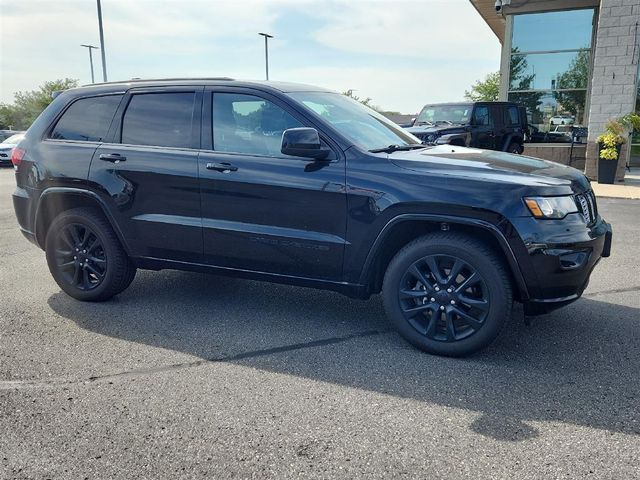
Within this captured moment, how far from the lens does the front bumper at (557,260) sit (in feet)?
10.9

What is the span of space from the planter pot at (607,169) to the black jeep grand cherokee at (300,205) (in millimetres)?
10418

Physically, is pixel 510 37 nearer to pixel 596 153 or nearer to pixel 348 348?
pixel 596 153

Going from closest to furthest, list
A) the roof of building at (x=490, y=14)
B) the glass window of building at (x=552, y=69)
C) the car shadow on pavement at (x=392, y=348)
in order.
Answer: the car shadow on pavement at (x=392, y=348), the glass window of building at (x=552, y=69), the roof of building at (x=490, y=14)

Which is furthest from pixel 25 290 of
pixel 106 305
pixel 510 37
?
pixel 510 37

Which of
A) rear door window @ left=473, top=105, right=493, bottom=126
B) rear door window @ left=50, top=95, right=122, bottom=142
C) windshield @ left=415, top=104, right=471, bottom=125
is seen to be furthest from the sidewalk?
rear door window @ left=50, top=95, right=122, bottom=142

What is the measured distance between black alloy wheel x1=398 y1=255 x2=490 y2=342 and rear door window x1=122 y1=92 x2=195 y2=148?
198 cm

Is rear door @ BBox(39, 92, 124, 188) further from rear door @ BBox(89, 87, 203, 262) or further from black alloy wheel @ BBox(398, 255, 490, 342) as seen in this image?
black alloy wheel @ BBox(398, 255, 490, 342)

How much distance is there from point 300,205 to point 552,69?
653 inches

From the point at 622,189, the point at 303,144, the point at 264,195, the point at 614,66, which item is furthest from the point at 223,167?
the point at 614,66

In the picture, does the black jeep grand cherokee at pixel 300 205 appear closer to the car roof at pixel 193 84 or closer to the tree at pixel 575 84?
the car roof at pixel 193 84

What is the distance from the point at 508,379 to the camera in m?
3.33

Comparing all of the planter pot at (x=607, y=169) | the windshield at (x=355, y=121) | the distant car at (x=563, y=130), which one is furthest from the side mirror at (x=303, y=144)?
the distant car at (x=563, y=130)

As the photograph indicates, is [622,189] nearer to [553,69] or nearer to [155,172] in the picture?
[553,69]

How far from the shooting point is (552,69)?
17.7m
